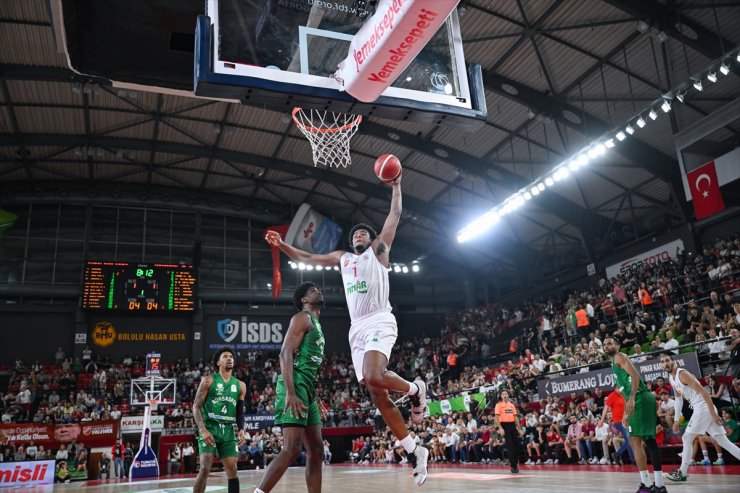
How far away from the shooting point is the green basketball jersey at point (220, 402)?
5.72m

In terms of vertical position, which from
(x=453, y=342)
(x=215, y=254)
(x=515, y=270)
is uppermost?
(x=215, y=254)

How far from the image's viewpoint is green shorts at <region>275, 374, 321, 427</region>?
13.8 feet

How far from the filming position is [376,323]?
480 cm

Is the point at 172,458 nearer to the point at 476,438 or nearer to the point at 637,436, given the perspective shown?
the point at 476,438

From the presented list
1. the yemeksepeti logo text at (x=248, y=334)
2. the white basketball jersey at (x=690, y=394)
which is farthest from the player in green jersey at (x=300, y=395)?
the yemeksepeti logo text at (x=248, y=334)

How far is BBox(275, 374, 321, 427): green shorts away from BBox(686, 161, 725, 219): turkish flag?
14.3 metres

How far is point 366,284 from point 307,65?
3.02m

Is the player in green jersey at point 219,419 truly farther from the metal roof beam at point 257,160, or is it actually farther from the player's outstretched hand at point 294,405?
the metal roof beam at point 257,160

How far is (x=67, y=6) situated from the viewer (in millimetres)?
5434

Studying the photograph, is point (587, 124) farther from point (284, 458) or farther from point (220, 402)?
point (284, 458)

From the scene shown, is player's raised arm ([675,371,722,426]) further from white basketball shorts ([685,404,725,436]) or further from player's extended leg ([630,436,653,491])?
player's extended leg ([630,436,653,491])

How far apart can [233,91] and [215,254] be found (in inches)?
940

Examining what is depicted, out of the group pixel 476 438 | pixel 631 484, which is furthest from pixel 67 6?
pixel 476 438

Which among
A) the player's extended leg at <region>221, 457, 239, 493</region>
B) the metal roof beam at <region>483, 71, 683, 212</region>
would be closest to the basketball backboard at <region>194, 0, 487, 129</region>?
the player's extended leg at <region>221, 457, 239, 493</region>
